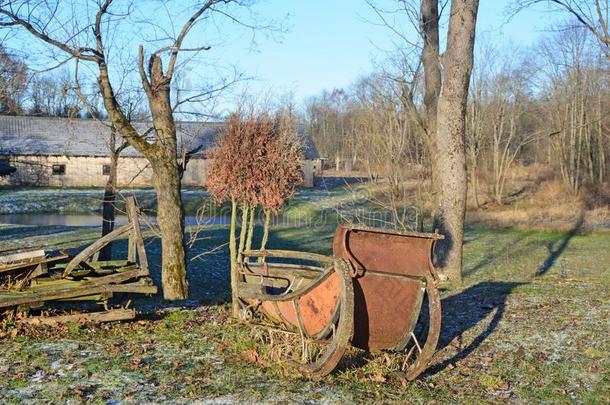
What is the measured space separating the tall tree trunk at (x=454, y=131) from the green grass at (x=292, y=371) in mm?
1850

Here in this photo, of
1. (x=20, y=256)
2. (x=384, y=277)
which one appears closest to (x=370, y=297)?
(x=384, y=277)

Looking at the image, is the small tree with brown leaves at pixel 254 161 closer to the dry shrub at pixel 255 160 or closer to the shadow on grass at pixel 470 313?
the dry shrub at pixel 255 160

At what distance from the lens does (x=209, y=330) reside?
8.33 metres

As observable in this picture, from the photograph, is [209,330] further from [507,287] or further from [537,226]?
[537,226]

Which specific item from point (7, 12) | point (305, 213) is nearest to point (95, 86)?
point (7, 12)

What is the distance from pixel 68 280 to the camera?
8.77 meters

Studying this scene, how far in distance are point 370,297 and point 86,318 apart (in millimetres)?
3748

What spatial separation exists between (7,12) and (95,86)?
2.44 m

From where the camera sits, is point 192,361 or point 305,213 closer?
point 192,361

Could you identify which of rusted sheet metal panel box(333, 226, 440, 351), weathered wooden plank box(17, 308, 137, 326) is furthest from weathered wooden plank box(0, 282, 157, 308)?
rusted sheet metal panel box(333, 226, 440, 351)

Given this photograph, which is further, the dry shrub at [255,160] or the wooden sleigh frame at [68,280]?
the dry shrub at [255,160]

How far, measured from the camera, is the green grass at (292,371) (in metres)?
5.76

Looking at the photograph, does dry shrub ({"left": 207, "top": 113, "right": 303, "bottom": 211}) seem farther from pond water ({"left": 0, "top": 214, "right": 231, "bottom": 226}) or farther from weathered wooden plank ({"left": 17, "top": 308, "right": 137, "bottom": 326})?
pond water ({"left": 0, "top": 214, "right": 231, "bottom": 226})

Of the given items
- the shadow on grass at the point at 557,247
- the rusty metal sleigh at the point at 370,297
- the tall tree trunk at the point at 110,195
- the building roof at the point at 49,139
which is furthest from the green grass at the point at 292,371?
the building roof at the point at 49,139
